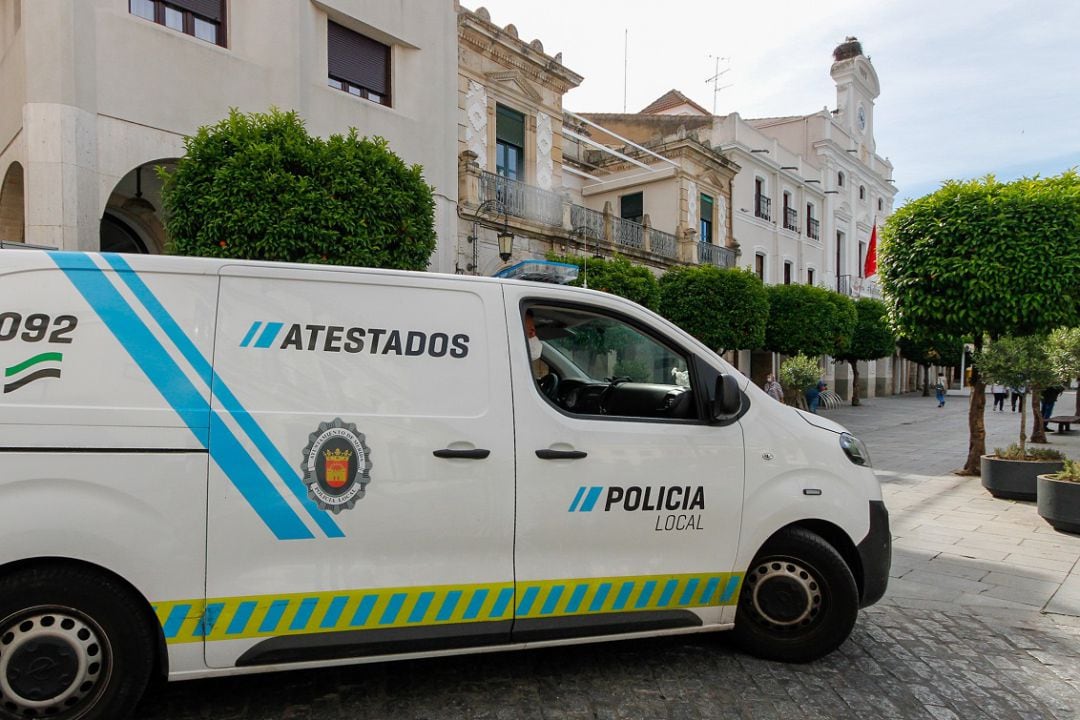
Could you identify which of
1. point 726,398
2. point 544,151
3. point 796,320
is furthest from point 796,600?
point 796,320

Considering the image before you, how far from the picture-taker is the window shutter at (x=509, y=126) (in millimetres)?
17422

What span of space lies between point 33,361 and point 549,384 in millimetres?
2247

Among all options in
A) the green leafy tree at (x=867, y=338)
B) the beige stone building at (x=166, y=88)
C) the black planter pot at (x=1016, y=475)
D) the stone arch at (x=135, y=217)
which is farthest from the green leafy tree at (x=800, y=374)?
the stone arch at (x=135, y=217)

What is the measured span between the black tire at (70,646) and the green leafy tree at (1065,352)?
9885mm

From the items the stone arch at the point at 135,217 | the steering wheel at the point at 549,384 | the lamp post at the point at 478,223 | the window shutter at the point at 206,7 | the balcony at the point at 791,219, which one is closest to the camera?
the steering wheel at the point at 549,384

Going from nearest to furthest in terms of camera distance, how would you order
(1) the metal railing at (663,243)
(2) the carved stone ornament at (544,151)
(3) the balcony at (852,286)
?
(2) the carved stone ornament at (544,151) → (1) the metal railing at (663,243) → (3) the balcony at (852,286)

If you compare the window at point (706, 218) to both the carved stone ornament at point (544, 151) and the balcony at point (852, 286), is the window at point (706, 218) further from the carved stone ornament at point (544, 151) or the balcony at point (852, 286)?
the balcony at point (852, 286)

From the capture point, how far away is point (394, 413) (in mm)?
2898

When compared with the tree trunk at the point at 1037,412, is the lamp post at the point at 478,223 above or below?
above

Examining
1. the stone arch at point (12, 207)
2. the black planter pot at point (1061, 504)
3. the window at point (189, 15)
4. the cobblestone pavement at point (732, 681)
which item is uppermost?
the window at point (189, 15)

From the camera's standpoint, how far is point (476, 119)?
16.7 meters

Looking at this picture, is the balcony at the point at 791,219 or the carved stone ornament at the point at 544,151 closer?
the carved stone ornament at the point at 544,151

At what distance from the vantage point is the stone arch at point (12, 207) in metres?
10.2

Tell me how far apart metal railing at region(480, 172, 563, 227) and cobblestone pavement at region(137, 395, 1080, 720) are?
13.7m
